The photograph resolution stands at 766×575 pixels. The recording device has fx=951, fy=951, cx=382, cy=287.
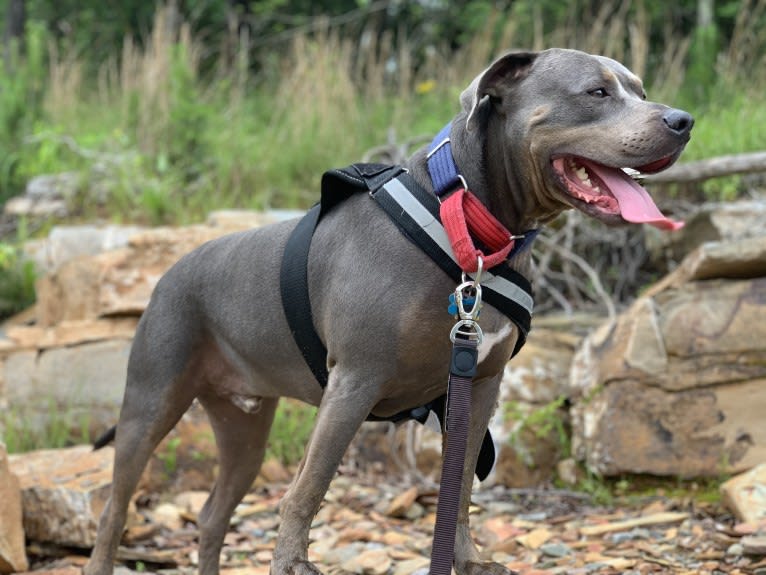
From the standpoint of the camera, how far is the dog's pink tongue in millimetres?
2645

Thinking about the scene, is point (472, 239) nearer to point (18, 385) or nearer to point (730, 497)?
point (730, 497)

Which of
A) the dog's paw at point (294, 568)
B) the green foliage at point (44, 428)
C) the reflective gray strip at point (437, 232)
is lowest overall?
the green foliage at point (44, 428)

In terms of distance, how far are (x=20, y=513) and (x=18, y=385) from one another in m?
1.91

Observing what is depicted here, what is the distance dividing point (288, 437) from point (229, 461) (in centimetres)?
163

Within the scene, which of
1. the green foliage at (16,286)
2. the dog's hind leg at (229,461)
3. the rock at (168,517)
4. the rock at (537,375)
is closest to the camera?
the dog's hind leg at (229,461)

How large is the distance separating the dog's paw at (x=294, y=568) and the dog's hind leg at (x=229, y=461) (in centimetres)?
114

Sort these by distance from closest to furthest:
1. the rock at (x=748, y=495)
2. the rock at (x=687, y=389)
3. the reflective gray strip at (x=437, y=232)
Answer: the reflective gray strip at (x=437, y=232), the rock at (x=748, y=495), the rock at (x=687, y=389)

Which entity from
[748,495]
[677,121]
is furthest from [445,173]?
[748,495]

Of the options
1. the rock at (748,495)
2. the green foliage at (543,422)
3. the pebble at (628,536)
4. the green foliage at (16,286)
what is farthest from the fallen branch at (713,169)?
the green foliage at (16,286)

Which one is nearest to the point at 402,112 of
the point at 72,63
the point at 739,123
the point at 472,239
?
the point at 739,123

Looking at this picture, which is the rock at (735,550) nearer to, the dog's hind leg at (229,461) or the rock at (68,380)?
the dog's hind leg at (229,461)

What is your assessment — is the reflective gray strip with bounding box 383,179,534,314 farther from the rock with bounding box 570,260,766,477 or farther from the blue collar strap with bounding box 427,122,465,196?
the rock with bounding box 570,260,766,477

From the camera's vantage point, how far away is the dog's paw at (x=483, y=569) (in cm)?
309

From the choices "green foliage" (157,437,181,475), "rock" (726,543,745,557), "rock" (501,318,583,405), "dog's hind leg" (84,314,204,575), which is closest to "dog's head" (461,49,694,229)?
"dog's hind leg" (84,314,204,575)
